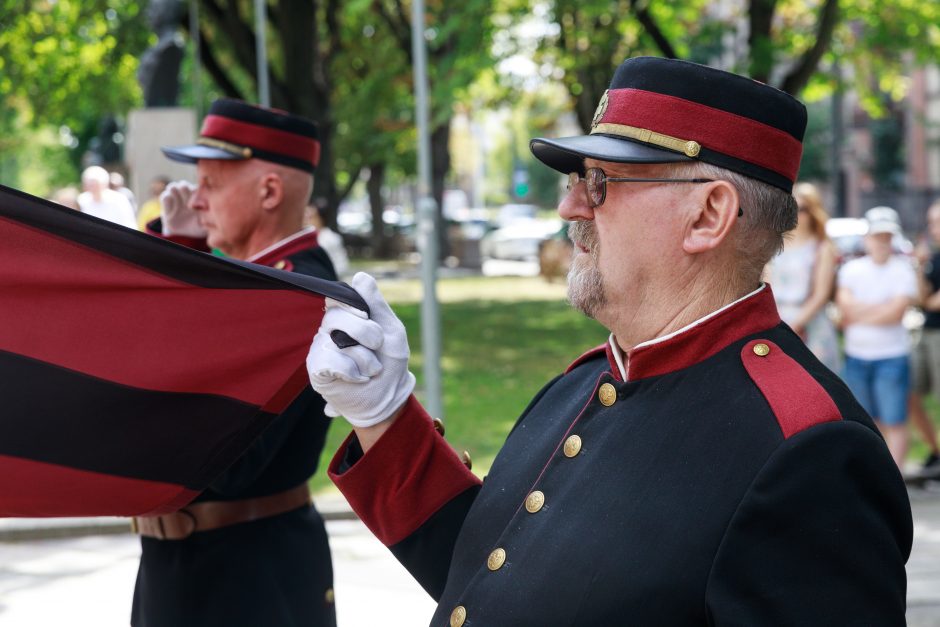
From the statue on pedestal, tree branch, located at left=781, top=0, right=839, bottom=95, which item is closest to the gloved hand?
the statue on pedestal

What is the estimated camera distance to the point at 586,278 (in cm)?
227

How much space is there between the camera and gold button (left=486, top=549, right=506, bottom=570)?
2182 mm

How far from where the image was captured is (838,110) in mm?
24562

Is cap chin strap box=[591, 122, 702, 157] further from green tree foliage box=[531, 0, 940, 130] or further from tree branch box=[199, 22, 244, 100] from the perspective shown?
tree branch box=[199, 22, 244, 100]

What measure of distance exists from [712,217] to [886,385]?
22.4ft

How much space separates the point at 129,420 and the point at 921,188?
149 feet

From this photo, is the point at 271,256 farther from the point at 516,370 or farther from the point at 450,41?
the point at 450,41

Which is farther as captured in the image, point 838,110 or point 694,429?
point 838,110

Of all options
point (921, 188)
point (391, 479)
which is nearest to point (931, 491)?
point (391, 479)

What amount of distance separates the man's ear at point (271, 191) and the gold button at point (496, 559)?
6.19 feet

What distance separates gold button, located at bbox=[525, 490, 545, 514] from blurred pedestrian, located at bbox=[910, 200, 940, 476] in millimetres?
7216

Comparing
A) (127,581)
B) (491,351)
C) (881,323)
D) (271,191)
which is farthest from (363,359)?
(491,351)

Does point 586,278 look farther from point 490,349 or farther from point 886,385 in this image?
point 490,349

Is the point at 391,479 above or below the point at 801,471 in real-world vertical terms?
below
